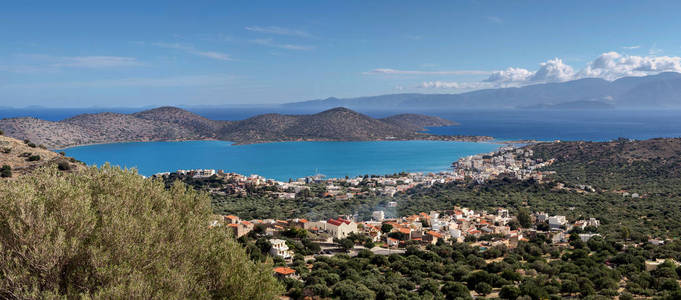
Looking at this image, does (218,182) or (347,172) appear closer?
(218,182)

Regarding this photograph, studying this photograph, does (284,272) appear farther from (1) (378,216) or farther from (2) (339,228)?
(1) (378,216)

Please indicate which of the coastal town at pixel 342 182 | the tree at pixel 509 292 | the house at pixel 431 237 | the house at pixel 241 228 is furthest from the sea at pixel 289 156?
the tree at pixel 509 292

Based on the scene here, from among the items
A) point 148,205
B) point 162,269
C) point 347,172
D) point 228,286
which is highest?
point 148,205

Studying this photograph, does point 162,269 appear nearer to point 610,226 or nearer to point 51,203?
point 51,203

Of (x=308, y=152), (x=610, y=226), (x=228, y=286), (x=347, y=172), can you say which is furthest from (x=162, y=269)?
(x=308, y=152)

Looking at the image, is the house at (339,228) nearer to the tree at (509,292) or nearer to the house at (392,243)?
the house at (392,243)

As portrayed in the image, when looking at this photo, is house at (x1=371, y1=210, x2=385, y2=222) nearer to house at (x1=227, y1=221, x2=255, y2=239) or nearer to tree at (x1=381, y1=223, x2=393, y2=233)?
tree at (x1=381, y1=223, x2=393, y2=233)
